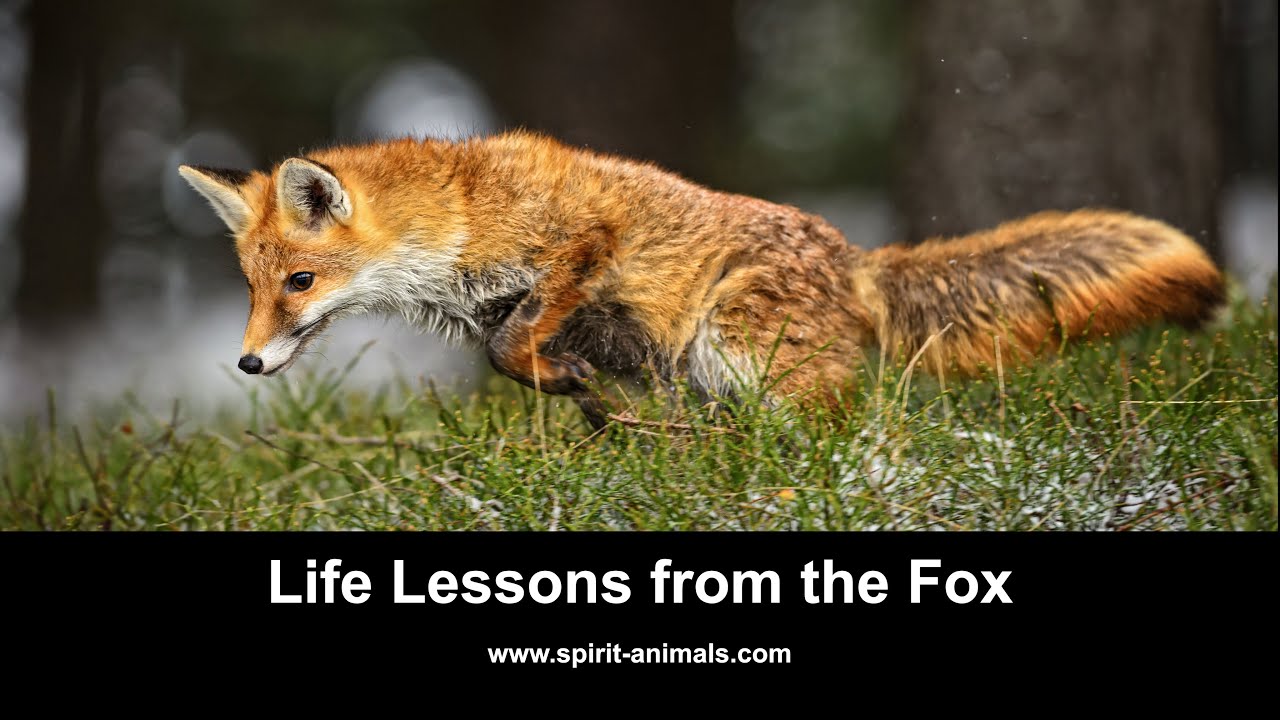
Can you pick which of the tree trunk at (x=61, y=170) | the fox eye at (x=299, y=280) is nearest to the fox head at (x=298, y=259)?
the fox eye at (x=299, y=280)

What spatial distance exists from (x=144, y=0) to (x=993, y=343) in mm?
14304

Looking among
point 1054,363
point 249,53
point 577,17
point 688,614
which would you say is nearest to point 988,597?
point 688,614

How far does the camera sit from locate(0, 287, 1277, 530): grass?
379 centimetres

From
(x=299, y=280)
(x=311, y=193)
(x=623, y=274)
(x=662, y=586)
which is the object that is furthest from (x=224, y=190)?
(x=662, y=586)

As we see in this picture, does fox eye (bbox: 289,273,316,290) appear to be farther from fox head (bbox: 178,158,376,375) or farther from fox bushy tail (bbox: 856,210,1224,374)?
fox bushy tail (bbox: 856,210,1224,374)

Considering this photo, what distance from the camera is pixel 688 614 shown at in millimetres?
3170

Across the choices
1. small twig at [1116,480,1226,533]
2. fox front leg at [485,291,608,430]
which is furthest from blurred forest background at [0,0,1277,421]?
small twig at [1116,480,1226,533]

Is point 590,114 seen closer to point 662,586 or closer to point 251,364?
point 251,364

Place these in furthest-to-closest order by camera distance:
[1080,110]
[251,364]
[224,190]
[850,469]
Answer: [1080,110] < [224,190] < [251,364] < [850,469]

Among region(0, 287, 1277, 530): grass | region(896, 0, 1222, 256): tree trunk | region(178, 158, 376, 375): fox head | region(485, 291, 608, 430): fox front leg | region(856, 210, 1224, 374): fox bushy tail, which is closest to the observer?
region(0, 287, 1277, 530): grass

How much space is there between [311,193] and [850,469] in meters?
2.38

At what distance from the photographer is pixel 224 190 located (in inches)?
186

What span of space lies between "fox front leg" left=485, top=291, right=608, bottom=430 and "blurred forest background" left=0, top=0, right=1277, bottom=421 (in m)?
0.85

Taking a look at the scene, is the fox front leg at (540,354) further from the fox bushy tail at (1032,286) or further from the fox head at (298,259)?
the fox bushy tail at (1032,286)
